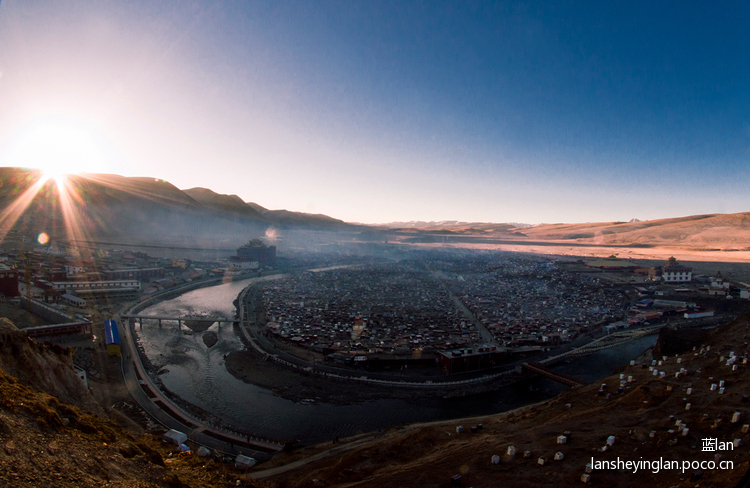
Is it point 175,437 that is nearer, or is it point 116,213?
point 175,437

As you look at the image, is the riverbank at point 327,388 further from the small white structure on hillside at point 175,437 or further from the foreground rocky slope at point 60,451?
the foreground rocky slope at point 60,451

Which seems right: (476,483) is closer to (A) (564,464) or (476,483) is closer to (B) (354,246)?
(A) (564,464)

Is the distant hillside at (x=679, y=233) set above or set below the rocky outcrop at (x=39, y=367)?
above

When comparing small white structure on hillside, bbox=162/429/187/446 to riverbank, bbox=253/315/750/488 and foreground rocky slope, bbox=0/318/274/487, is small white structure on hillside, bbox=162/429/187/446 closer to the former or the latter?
riverbank, bbox=253/315/750/488

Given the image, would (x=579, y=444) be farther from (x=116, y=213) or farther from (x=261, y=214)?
(x=261, y=214)

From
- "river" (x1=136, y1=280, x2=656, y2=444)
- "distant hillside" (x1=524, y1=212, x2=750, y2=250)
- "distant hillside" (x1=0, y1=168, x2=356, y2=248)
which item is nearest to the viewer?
"river" (x1=136, y1=280, x2=656, y2=444)

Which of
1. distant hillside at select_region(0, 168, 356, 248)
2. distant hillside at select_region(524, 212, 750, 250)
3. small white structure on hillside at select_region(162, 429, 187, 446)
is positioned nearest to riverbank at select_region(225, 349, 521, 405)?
small white structure on hillside at select_region(162, 429, 187, 446)

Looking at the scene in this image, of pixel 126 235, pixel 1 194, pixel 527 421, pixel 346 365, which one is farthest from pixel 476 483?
pixel 1 194

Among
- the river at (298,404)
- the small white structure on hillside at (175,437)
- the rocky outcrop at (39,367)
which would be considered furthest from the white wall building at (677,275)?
the rocky outcrop at (39,367)

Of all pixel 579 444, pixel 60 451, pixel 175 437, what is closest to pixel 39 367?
pixel 175 437
